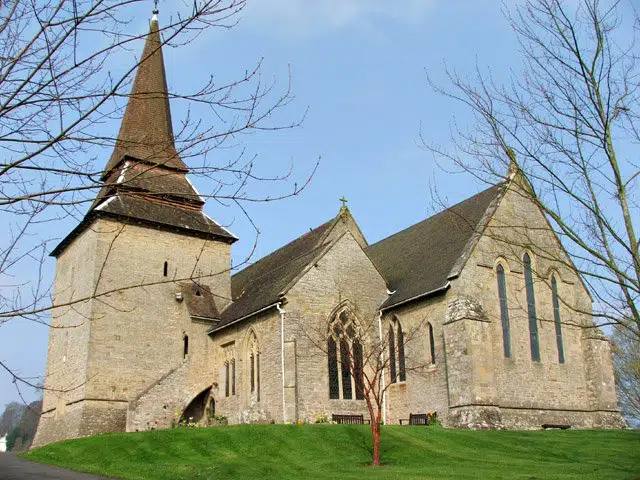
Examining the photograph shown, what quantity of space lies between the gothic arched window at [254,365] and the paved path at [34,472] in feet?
31.7

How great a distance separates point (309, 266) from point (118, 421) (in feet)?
34.0

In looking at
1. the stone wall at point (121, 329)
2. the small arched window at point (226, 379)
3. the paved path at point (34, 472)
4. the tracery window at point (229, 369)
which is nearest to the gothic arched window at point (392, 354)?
the tracery window at point (229, 369)

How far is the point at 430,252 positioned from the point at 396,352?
16.1 ft

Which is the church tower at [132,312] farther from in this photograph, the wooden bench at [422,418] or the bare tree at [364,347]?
the wooden bench at [422,418]

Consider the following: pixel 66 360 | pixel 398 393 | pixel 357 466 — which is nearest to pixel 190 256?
pixel 66 360

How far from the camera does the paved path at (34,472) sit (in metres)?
15.6

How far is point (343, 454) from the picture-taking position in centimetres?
1922

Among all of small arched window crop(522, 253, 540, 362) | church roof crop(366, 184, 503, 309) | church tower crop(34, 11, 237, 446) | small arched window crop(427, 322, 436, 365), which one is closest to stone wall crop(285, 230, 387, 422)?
church roof crop(366, 184, 503, 309)

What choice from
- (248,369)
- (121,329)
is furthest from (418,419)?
(121,329)

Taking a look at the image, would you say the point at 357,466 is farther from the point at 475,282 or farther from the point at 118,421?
the point at 118,421

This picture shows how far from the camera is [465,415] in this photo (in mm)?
23891

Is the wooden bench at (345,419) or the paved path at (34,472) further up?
the wooden bench at (345,419)

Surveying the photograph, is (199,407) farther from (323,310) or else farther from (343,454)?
(343,454)

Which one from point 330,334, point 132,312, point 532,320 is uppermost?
point 132,312
